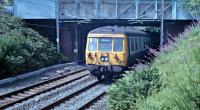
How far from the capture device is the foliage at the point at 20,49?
20.1 metres

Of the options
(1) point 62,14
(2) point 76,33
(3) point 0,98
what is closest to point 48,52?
(1) point 62,14

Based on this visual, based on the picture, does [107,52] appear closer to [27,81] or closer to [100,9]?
[27,81]

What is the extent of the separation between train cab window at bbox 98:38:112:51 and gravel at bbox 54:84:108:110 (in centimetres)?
222

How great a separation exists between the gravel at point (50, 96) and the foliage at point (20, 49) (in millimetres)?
3369

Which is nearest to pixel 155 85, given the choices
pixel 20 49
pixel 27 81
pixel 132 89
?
pixel 132 89

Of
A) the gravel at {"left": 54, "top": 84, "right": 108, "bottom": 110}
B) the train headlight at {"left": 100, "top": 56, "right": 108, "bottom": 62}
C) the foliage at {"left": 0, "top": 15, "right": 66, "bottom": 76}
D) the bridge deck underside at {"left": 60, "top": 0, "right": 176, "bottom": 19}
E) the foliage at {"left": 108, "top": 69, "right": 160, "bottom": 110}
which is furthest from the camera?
the bridge deck underside at {"left": 60, "top": 0, "right": 176, "bottom": 19}

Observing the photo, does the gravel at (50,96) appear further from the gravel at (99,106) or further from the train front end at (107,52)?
the gravel at (99,106)

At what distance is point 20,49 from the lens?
73.6 feet

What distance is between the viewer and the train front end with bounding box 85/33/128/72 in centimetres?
1922

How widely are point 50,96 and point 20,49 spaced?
790cm

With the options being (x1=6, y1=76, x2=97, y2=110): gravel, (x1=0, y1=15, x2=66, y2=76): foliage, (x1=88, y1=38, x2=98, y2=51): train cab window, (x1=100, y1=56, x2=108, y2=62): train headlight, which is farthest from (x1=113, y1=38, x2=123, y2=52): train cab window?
(x1=0, y1=15, x2=66, y2=76): foliage

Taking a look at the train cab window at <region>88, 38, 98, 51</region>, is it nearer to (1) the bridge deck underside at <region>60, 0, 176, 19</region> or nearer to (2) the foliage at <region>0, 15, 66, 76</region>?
(2) the foliage at <region>0, 15, 66, 76</region>

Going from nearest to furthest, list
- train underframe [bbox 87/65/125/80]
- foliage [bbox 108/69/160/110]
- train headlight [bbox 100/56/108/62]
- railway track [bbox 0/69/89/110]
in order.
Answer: foliage [bbox 108/69/160/110] < railway track [bbox 0/69/89/110] < train underframe [bbox 87/65/125/80] < train headlight [bbox 100/56/108/62]

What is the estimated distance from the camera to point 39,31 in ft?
101
